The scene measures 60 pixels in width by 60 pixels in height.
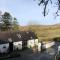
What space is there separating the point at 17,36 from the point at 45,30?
0.51 meters

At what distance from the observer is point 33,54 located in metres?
4.46

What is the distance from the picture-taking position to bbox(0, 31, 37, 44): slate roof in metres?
4.34

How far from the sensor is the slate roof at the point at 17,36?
4336 millimetres

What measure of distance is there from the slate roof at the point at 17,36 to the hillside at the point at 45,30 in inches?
2.9

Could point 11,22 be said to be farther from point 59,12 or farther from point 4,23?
point 59,12

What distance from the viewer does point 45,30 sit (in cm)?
450

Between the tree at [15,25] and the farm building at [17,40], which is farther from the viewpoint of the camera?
the tree at [15,25]

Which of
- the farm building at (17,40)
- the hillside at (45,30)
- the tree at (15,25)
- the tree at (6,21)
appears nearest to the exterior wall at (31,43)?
the farm building at (17,40)

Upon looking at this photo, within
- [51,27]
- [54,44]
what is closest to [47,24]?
[51,27]

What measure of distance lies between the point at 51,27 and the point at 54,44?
319 millimetres

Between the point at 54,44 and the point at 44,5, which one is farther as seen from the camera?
the point at 54,44

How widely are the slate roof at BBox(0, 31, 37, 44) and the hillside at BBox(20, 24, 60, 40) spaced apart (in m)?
0.07

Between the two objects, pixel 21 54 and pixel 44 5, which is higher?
pixel 44 5

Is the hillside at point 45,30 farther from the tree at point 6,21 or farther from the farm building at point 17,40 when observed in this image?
the tree at point 6,21
